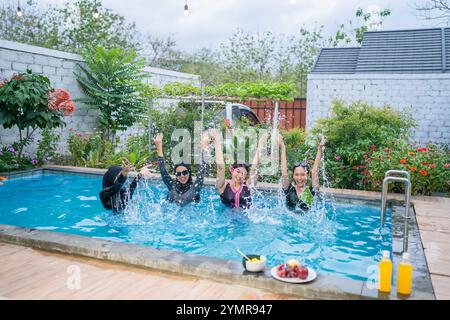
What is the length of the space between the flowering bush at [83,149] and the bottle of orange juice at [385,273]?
9.11 metres

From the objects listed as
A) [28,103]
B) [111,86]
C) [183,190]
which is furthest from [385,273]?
[111,86]

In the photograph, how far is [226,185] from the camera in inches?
258

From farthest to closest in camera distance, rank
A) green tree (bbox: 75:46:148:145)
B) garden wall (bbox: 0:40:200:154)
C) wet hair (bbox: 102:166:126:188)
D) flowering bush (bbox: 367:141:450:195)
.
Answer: green tree (bbox: 75:46:148:145) < garden wall (bbox: 0:40:200:154) < flowering bush (bbox: 367:141:450:195) < wet hair (bbox: 102:166:126:188)

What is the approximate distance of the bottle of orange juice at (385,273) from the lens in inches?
130

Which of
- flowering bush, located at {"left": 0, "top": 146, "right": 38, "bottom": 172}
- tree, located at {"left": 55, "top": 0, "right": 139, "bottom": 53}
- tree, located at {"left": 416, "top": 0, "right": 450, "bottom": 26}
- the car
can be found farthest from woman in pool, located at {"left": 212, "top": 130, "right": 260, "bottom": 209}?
tree, located at {"left": 55, "top": 0, "right": 139, "bottom": 53}

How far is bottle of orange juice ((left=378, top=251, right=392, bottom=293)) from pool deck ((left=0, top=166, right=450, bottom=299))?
444mm

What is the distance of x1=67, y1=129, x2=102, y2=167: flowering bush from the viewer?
11.1 metres

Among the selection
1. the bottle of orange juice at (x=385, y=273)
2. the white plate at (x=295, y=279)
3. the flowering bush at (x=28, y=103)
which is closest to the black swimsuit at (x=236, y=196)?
the white plate at (x=295, y=279)

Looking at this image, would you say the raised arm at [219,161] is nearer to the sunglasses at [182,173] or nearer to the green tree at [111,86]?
the sunglasses at [182,173]

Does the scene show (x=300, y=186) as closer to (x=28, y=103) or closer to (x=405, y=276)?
(x=405, y=276)

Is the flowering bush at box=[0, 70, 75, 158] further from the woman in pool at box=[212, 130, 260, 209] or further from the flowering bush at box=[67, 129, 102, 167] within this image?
the woman in pool at box=[212, 130, 260, 209]

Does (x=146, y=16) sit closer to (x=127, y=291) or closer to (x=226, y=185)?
(x=226, y=185)
